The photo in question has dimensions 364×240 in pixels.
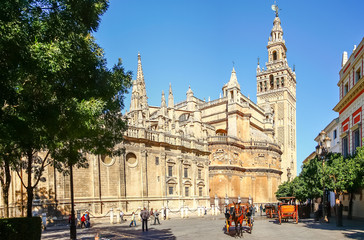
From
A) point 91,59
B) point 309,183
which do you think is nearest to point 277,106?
point 309,183

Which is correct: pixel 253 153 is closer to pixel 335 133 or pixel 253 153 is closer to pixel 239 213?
pixel 335 133

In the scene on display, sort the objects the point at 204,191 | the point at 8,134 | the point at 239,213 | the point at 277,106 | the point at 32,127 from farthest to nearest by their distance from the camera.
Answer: the point at 277,106 → the point at 204,191 → the point at 239,213 → the point at 32,127 → the point at 8,134

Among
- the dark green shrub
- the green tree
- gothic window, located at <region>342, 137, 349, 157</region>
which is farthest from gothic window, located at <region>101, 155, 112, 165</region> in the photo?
gothic window, located at <region>342, 137, 349, 157</region>

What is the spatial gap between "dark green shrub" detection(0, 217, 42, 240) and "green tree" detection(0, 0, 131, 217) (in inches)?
42.1

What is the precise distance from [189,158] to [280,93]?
139 ft

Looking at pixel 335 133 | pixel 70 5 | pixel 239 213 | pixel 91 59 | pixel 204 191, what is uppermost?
pixel 70 5

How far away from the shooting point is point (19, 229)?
9945 mm

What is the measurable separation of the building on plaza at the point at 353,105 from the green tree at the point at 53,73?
18098mm

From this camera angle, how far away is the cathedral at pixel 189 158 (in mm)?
26250

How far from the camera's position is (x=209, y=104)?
178 feet

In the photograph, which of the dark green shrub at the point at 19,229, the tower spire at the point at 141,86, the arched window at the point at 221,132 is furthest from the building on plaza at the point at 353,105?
Answer: the arched window at the point at 221,132

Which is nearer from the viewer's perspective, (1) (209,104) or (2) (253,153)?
(2) (253,153)

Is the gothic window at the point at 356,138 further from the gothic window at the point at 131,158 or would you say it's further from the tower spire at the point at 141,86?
the tower spire at the point at 141,86

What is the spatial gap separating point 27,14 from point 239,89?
1748 inches
